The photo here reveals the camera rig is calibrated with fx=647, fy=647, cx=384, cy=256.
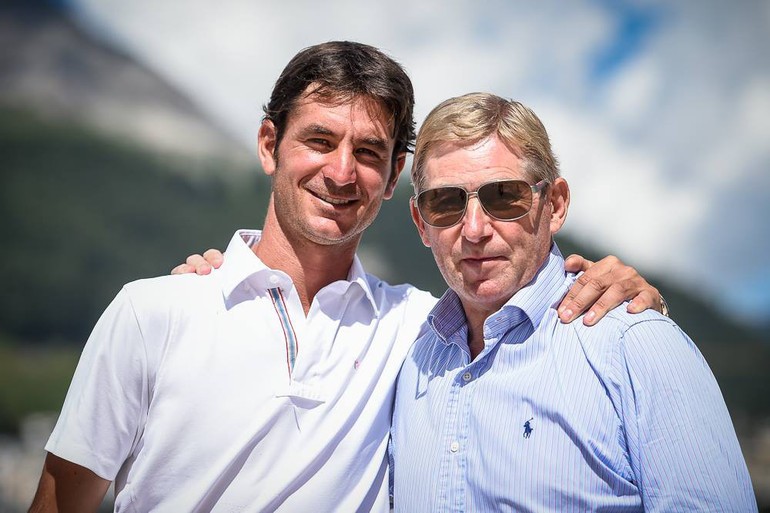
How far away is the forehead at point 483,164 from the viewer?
2.70 m

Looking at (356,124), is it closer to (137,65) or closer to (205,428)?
(205,428)

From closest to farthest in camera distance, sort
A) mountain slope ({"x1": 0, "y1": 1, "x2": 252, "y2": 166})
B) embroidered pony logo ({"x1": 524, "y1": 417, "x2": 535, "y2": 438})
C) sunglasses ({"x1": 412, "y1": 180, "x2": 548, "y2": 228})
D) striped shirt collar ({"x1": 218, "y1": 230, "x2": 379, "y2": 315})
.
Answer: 1. embroidered pony logo ({"x1": 524, "y1": 417, "x2": 535, "y2": 438})
2. sunglasses ({"x1": 412, "y1": 180, "x2": 548, "y2": 228})
3. striped shirt collar ({"x1": 218, "y1": 230, "x2": 379, "y2": 315})
4. mountain slope ({"x1": 0, "y1": 1, "x2": 252, "y2": 166})

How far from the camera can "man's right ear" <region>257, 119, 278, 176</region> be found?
11.5ft

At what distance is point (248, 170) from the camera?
3134 cm

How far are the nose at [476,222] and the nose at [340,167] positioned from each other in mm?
714

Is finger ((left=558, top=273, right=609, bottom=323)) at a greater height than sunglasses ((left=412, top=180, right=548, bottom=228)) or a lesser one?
lesser

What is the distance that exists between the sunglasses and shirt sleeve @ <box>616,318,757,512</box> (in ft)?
→ 2.44

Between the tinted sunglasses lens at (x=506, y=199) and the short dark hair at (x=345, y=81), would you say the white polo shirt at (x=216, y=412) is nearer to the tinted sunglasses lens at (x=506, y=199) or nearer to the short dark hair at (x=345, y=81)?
the tinted sunglasses lens at (x=506, y=199)

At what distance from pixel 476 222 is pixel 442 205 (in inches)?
7.6

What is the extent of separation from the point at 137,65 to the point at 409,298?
30.1 m

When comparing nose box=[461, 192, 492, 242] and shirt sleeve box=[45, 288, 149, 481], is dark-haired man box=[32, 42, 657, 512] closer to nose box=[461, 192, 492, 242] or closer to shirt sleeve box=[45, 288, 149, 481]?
shirt sleeve box=[45, 288, 149, 481]

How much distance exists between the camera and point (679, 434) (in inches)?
83.6

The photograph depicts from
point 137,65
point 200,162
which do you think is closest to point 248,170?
point 200,162

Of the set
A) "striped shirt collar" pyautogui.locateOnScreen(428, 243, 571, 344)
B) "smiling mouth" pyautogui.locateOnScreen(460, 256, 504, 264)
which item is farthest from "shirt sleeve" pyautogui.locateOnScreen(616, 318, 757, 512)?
"smiling mouth" pyautogui.locateOnScreen(460, 256, 504, 264)
